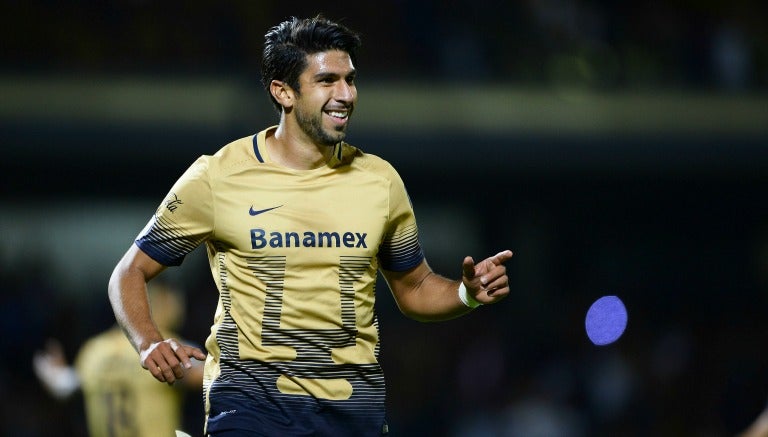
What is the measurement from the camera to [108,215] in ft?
50.6

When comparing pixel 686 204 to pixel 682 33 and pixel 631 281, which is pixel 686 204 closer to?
pixel 631 281

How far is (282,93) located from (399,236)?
2.22 ft

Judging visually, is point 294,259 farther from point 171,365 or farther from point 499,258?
point 499,258

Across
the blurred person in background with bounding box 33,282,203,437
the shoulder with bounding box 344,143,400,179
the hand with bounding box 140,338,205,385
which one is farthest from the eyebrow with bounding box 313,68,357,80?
the blurred person in background with bounding box 33,282,203,437

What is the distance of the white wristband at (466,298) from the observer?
441 centimetres

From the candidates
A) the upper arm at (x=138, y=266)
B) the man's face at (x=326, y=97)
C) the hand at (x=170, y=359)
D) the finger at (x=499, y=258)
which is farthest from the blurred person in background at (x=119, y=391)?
the finger at (x=499, y=258)

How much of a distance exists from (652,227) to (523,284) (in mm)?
2212

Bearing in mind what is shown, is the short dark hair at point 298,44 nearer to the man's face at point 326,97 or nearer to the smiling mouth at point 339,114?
the man's face at point 326,97

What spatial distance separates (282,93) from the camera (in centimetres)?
457

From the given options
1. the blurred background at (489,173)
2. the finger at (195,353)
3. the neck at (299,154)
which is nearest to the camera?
the finger at (195,353)

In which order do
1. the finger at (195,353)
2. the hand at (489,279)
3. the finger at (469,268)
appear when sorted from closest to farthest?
the finger at (195,353), the finger at (469,268), the hand at (489,279)

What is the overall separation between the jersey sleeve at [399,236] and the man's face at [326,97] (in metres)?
0.29

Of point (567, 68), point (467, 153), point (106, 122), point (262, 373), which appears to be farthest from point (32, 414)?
point (262, 373)

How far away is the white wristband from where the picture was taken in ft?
14.5
